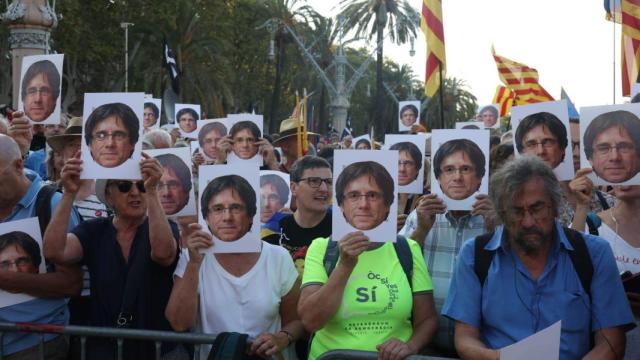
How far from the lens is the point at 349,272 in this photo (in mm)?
3707

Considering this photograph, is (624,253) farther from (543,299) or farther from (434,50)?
(434,50)

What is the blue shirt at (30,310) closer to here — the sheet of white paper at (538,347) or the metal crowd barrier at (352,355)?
the metal crowd barrier at (352,355)

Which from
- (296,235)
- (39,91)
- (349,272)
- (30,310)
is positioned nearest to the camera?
(349,272)

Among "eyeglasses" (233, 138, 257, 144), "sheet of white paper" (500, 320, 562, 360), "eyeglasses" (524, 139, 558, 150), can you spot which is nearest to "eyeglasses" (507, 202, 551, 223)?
"sheet of white paper" (500, 320, 562, 360)

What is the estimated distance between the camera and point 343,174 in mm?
3939

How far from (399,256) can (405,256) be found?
1.1 inches

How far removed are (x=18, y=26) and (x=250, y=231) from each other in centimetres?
851

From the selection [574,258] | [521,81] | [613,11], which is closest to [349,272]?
[574,258]

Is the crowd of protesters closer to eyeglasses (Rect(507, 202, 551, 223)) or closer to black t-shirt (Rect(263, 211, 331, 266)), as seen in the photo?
eyeglasses (Rect(507, 202, 551, 223))

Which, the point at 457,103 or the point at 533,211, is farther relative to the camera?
the point at 457,103

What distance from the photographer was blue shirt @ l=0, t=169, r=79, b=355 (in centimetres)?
425

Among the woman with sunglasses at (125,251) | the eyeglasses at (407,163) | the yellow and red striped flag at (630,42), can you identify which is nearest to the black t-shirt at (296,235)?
the eyeglasses at (407,163)

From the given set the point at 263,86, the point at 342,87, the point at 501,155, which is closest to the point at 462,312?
the point at 501,155

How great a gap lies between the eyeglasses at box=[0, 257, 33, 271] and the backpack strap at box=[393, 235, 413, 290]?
186 cm
